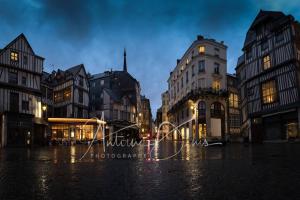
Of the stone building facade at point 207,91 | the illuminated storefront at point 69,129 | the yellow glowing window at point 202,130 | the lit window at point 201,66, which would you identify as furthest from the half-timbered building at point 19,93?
the lit window at point 201,66

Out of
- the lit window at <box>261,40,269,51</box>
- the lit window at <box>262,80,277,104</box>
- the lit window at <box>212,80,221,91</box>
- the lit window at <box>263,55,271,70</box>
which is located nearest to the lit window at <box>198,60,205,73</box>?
the lit window at <box>212,80,221,91</box>

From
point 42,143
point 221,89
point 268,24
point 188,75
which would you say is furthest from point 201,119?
point 42,143

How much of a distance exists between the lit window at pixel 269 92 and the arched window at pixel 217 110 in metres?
11.8

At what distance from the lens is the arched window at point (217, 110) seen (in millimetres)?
41969

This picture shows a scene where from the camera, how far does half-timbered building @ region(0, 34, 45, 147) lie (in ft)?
94.5

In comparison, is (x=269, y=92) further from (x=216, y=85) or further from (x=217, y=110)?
(x=216, y=85)

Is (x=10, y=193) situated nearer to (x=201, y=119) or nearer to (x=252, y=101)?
(x=252, y=101)

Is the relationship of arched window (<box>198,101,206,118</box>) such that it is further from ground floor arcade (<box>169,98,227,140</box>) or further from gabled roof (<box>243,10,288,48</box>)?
gabled roof (<box>243,10,288,48</box>)

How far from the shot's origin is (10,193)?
155 inches

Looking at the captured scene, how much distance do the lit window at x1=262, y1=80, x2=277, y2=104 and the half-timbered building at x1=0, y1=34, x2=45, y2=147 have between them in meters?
26.1

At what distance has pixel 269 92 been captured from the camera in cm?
2992

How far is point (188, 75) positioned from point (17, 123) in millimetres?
27941

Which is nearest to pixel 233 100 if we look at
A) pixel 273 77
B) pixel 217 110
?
pixel 217 110

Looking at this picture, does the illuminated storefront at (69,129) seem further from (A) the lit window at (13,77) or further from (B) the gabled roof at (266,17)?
(B) the gabled roof at (266,17)
